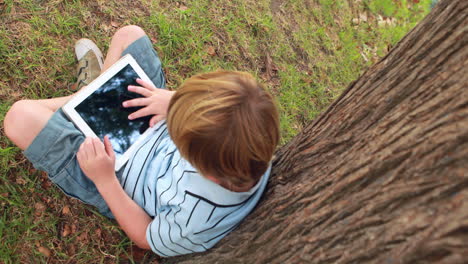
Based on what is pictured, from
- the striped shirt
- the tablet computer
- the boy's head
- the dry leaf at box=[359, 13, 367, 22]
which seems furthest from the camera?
the dry leaf at box=[359, 13, 367, 22]

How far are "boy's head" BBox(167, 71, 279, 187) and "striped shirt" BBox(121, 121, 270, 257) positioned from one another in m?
0.19

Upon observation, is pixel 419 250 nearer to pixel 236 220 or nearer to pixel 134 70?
pixel 236 220

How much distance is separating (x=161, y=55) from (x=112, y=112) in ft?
2.85

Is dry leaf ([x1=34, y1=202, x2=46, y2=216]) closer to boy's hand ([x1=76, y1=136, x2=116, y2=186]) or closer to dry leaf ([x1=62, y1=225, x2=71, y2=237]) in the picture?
dry leaf ([x1=62, y1=225, x2=71, y2=237])

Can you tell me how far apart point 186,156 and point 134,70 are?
3.02ft

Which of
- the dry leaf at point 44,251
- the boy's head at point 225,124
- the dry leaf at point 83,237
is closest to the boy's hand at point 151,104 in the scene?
the boy's head at point 225,124

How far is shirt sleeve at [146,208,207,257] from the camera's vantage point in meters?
1.46

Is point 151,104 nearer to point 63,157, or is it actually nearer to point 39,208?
point 63,157

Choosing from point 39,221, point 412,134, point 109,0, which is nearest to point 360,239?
Result: point 412,134

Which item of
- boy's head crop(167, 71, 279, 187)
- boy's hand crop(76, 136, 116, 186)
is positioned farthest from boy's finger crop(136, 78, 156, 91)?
boy's head crop(167, 71, 279, 187)

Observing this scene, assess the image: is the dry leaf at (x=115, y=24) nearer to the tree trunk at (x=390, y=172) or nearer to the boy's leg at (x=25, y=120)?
the boy's leg at (x=25, y=120)

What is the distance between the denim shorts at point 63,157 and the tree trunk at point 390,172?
2.95 feet

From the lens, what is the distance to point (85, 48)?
234 centimetres

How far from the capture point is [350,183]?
1.08 metres
